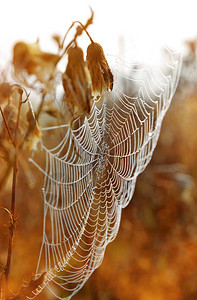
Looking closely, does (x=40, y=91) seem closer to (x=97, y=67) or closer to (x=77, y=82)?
(x=77, y=82)

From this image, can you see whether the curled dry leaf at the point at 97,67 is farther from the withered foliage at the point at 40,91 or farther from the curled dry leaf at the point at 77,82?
the curled dry leaf at the point at 77,82

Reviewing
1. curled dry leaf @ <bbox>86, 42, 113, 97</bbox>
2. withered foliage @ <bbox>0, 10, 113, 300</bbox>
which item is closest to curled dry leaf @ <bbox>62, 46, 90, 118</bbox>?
withered foliage @ <bbox>0, 10, 113, 300</bbox>

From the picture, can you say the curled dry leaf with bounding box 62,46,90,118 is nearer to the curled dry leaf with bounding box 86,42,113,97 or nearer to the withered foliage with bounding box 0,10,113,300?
the withered foliage with bounding box 0,10,113,300

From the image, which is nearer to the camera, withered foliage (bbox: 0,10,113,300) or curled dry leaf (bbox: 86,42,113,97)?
withered foliage (bbox: 0,10,113,300)

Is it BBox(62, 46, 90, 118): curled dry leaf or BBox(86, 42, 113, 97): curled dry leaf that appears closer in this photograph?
BBox(62, 46, 90, 118): curled dry leaf

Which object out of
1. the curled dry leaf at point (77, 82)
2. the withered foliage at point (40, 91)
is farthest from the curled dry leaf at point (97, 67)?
the curled dry leaf at point (77, 82)

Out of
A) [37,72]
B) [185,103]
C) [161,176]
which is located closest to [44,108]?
[37,72]
